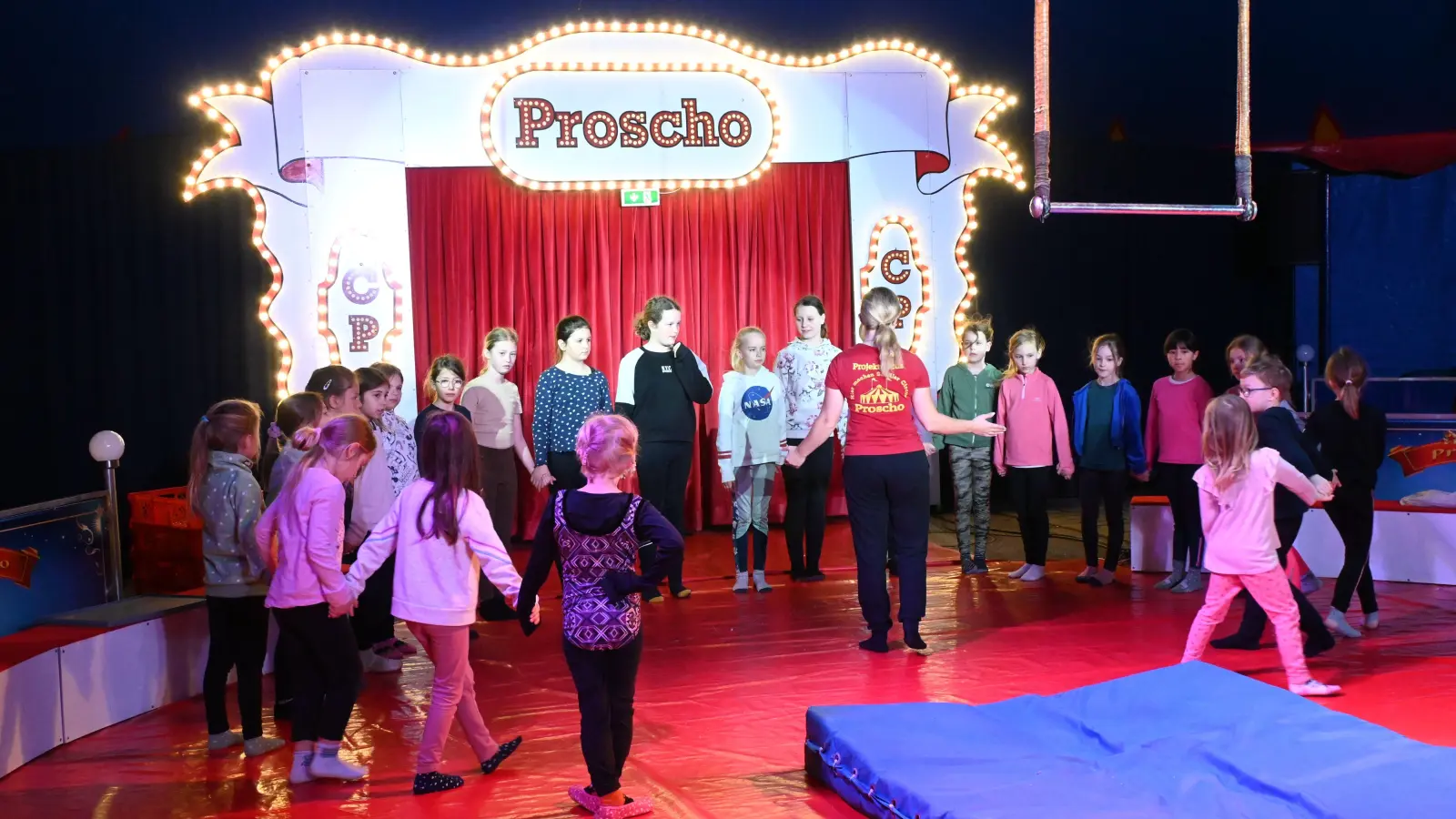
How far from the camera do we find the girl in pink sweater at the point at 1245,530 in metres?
4.12

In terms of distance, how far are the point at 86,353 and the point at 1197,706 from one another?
718cm

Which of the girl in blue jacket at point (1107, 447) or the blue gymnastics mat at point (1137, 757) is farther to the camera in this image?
the girl in blue jacket at point (1107, 447)

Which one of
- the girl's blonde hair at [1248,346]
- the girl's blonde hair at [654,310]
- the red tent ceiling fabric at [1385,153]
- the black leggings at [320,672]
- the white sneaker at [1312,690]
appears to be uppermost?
the red tent ceiling fabric at [1385,153]

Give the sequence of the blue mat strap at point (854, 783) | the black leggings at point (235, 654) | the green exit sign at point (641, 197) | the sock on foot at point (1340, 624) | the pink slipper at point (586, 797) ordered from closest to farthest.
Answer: the blue mat strap at point (854, 783)
the pink slipper at point (586, 797)
the black leggings at point (235, 654)
the sock on foot at point (1340, 624)
the green exit sign at point (641, 197)

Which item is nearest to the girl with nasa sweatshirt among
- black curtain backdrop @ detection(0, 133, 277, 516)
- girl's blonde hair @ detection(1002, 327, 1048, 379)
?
girl's blonde hair @ detection(1002, 327, 1048, 379)

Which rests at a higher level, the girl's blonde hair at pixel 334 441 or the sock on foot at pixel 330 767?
the girl's blonde hair at pixel 334 441

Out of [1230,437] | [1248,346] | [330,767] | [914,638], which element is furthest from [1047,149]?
[330,767]

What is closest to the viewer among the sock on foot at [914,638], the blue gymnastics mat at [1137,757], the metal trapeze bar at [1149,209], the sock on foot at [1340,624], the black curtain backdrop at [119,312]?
the blue gymnastics mat at [1137,757]

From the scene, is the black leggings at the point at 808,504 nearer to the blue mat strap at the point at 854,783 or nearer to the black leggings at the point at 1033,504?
the black leggings at the point at 1033,504

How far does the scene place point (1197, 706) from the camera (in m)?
3.41

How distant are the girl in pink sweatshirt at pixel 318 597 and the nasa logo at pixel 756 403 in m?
2.88

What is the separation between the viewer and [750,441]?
A: 625 centimetres

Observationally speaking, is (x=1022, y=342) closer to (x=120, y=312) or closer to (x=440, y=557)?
(x=440, y=557)

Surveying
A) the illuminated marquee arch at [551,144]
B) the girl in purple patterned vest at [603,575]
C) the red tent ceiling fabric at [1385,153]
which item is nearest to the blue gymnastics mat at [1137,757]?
the girl in purple patterned vest at [603,575]
